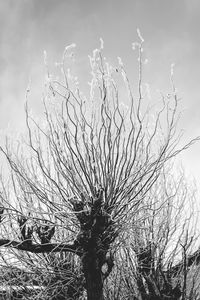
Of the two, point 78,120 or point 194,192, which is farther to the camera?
point 194,192

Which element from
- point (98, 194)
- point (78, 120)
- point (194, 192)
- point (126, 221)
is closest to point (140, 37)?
point (78, 120)

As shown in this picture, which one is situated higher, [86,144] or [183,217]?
[86,144]

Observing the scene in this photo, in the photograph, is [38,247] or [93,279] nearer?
[93,279]

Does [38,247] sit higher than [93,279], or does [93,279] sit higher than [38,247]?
[38,247]

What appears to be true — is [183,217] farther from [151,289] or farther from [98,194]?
[98,194]

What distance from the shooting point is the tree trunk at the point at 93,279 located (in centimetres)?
468

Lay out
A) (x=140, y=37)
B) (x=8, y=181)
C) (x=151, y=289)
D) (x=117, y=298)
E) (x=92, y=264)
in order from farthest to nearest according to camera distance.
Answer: (x=8, y=181) → (x=117, y=298) → (x=151, y=289) → (x=92, y=264) → (x=140, y=37)

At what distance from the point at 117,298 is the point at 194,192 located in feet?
10.0

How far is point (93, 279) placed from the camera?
4.75 metres

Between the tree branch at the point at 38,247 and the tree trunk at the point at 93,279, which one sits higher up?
the tree branch at the point at 38,247

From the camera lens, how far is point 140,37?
14.5ft

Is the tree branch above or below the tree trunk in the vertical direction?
above

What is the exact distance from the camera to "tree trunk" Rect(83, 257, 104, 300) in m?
4.68

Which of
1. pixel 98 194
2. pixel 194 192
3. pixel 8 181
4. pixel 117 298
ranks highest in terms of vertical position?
pixel 8 181
